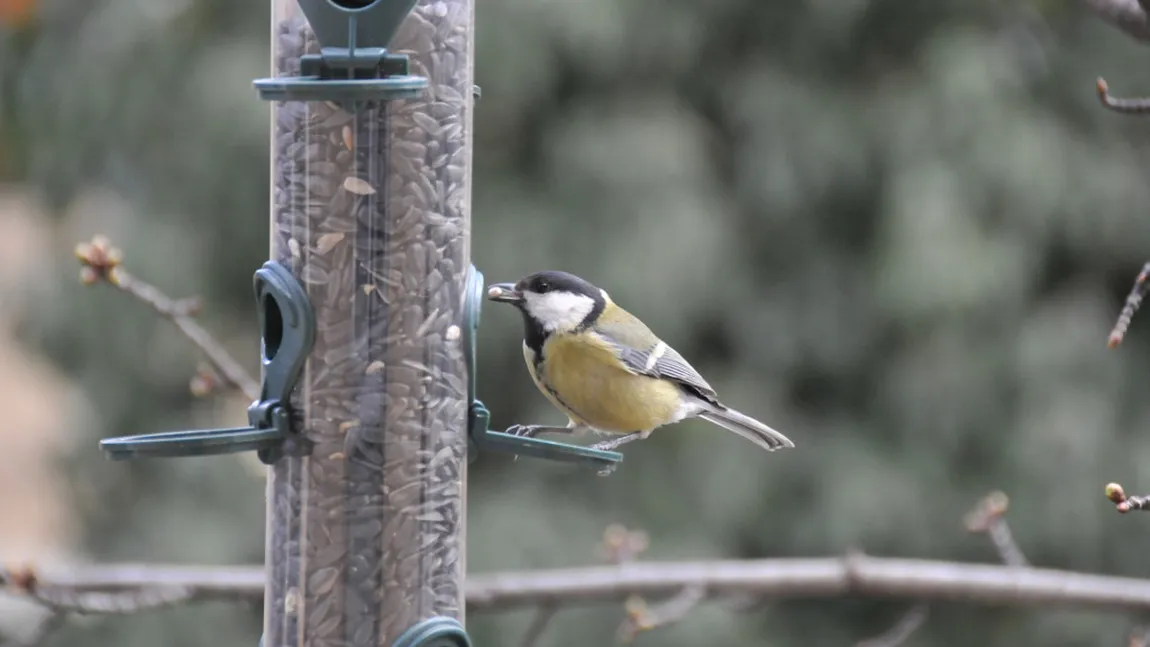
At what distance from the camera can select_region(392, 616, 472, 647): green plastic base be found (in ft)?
7.00

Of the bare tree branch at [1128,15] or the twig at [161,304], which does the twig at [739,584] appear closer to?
the twig at [161,304]

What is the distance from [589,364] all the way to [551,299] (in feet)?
0.48

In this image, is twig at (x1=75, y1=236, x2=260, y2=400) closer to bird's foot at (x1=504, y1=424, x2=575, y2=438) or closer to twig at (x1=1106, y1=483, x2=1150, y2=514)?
bird's foot at (x1=504, y1=424, x2=575, y2=438)

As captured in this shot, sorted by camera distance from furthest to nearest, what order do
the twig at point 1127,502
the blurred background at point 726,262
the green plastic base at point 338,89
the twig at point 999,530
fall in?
1. the blurred background at point 726,262
2. the twig at point 999,530
3. the green plastic base at point 338,89
4. the twig at point 1127,502

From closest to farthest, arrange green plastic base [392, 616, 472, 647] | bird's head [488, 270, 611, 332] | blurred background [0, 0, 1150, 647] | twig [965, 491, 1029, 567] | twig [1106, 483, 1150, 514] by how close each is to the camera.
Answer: twig [1106, 483, 1150, 514] < green plastic base [392, 616, 472, 647] < bird's head [488, 270, 611, 332] < twig [965, 491, 1029, 567] < blurred background [0, 0, 1150, 647]

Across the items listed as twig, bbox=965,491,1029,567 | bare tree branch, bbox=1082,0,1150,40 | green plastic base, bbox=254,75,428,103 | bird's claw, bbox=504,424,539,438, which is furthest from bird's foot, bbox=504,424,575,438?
bare tree branch, bbox=1082,0,1150,40

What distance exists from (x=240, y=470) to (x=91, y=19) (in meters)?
1.78

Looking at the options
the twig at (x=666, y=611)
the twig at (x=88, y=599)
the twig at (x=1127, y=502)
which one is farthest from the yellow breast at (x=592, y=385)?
the twig at (x=1127, y=502)

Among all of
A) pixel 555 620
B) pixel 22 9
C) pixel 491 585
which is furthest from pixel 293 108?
pixel 22 9

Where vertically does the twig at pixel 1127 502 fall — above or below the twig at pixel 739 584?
above

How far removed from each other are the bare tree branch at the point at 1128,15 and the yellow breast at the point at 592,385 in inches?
48.8

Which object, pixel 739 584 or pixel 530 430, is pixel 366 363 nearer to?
pixel 530 430

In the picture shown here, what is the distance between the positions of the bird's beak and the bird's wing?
0.69 feet

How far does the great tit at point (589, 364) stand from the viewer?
2.72m
